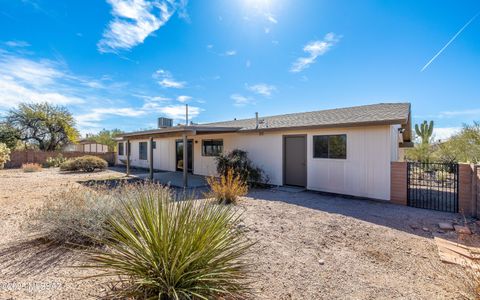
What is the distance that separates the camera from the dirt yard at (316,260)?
2.71m

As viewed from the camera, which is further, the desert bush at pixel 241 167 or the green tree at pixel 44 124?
the green tree at pixel 44 124

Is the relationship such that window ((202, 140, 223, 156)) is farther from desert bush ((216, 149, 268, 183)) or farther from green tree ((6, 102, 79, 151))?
green tree ((6, 102, 79, 151))

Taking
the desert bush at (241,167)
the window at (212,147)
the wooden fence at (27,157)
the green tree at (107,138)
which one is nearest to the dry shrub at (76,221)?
the desert bush at (241,167)

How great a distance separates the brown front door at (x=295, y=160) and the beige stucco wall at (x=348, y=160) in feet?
0.70

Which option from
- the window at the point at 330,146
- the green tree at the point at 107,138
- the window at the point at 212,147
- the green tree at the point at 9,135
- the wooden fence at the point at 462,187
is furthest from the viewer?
the green tree at the point at 107,138

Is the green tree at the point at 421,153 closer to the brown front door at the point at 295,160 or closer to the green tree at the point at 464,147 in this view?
the green tree at the point at 464,147

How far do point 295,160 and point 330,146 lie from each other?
1694 mm

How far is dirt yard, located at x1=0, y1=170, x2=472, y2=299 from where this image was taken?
107 inches

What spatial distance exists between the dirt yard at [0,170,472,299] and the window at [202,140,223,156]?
760 cm

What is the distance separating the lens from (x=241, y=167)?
10633 millimetres

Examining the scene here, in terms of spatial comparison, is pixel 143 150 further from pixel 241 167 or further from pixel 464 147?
pixel 464 147

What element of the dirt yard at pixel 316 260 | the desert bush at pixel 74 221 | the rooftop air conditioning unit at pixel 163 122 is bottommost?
the dirt yard at pixel 316 260

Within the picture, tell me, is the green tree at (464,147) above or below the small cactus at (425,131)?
below

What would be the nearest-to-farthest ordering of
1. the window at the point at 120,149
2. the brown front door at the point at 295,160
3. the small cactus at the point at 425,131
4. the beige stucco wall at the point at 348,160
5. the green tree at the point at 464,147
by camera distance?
the beige stucco wall at the point at 348,160 < the brown front door at the point at 295,160 < the green tree at the point at 464,147 < the small cactus at the point at 425,131 < the window at the point at 120,149
